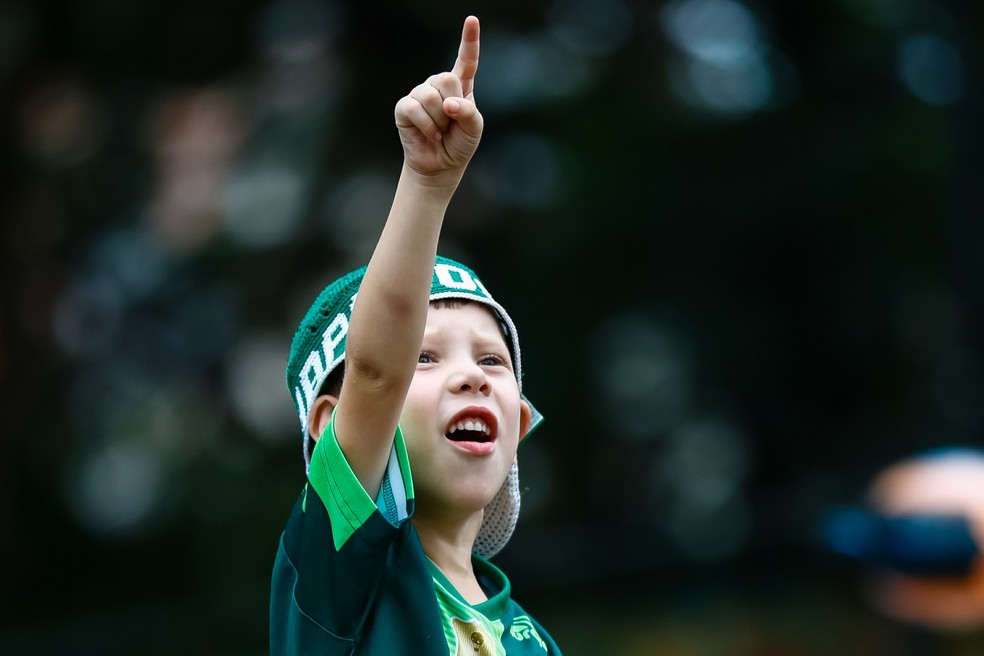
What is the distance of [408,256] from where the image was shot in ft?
5.82

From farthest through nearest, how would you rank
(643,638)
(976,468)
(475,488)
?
1. (643,638)
2. (976,468)
3. (475,488)

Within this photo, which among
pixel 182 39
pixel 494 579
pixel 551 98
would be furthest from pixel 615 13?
pixel 494 579

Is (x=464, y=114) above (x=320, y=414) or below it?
above

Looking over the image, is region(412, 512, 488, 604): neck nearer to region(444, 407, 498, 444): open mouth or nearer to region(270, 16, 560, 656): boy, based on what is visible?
region(270, 16, 560, 656): boy

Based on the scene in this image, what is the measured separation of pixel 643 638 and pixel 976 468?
14.2 feet

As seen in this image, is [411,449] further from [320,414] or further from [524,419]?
[524,419]

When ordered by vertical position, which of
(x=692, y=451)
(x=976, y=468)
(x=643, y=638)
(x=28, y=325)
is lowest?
(x=643, y=638)

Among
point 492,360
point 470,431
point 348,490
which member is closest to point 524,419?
point 492,360

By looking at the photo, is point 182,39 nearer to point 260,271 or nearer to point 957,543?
point 260,271

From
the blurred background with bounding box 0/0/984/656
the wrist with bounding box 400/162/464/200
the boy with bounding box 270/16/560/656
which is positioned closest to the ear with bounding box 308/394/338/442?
the boy with bounding box 270/16/560/656

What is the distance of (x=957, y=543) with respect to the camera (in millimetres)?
3920

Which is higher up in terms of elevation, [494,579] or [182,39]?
[182,39]

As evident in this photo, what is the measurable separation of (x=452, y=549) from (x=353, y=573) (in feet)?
1.05

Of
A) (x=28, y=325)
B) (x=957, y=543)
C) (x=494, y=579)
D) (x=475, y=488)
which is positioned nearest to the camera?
(x=475, y=488)
